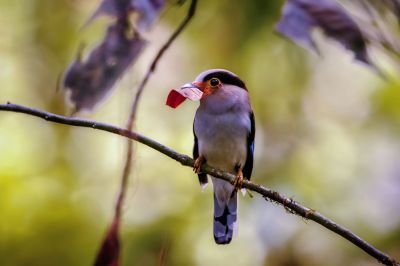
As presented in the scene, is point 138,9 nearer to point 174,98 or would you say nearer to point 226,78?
point 174,98

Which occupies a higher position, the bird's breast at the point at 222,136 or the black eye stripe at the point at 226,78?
the black eye stripe at the point at 226,78

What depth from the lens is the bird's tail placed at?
8.87 feet

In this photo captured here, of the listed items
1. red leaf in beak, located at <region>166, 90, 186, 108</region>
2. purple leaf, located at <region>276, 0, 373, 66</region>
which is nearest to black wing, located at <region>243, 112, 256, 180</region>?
red leaf in beak, located at <region>166, 90, 186, 108</region>

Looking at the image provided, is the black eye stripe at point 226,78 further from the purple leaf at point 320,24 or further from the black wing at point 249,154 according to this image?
the purple leaf at point 320,24

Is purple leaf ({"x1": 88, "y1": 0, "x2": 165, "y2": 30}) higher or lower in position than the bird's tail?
higher

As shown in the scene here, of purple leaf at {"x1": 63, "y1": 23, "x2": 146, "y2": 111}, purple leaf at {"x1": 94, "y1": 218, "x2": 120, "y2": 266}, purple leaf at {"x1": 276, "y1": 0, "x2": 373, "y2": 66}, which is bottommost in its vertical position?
purple leaf at {"x1": 94, "y1": 218, "x2": 120, "y2": 266}

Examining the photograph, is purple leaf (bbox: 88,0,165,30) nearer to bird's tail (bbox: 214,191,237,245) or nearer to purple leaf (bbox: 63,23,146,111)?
purple leaf (bbox: 63,23,146,111)

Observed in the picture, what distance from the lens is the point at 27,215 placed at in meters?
3.00

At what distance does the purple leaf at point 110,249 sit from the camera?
65 cm

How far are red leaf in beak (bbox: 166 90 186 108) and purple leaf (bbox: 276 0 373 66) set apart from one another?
0.82ft

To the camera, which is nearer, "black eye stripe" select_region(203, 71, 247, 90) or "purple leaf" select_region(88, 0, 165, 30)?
"purple leaf" select_region(88, 0, 165, 30)

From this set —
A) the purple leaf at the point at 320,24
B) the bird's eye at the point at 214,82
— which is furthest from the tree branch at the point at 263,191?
the bird's eye at the point at 214,82

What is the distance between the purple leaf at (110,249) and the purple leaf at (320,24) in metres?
0.36

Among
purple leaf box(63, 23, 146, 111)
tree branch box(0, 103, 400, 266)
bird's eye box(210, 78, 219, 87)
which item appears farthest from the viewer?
bird's eye box(210, 78, 219, 87)
